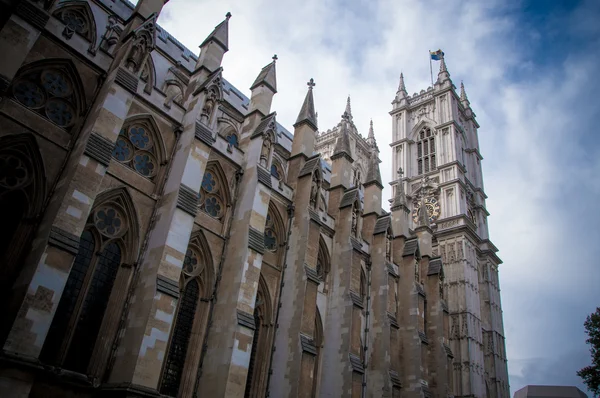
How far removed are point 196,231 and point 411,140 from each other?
92.0 feet

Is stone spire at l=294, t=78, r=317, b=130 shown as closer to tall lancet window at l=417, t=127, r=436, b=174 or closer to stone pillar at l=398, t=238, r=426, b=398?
stone pillar at l=398, t=238, r=426, b=398

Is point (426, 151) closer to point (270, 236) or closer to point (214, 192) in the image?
point (270, 236)

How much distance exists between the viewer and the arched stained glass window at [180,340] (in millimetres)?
14766

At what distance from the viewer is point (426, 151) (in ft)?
131

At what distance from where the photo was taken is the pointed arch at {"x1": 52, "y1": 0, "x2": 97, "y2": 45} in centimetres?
1902

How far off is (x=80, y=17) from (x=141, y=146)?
7727mm

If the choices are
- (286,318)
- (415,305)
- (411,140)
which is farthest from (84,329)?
(411,140)

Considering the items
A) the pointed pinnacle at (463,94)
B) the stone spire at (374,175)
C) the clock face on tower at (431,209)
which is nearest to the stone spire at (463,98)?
the pointed pinnacle at (463,94)

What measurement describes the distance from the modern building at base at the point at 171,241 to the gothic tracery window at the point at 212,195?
0.06 meters

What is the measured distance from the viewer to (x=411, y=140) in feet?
134

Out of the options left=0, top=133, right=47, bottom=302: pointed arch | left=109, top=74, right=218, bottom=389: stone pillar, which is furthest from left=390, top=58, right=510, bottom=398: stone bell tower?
left=0, top=133, right=47, bottom=302: pointed arch

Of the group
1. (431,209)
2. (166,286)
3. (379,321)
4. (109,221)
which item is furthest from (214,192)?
(431,209)

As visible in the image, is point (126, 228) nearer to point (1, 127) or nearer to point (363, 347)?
point (1, 127)

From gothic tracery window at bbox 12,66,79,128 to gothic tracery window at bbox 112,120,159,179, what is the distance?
5.40 ft
